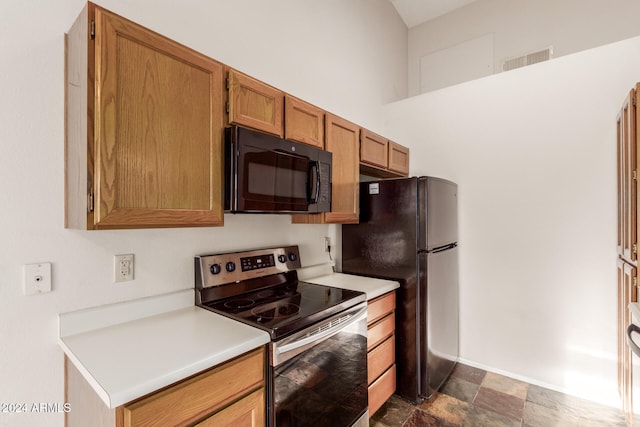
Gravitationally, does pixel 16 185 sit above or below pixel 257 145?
below

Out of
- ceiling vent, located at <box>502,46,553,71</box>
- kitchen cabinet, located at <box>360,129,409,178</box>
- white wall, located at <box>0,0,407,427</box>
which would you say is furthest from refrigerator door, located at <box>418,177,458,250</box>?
ceiling vent, located at <box>502,46,553,71</box>

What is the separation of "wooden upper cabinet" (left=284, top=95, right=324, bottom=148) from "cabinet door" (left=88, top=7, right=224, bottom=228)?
1.35ft

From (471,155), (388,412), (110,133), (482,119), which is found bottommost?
(388,412)

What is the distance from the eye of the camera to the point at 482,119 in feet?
8.80

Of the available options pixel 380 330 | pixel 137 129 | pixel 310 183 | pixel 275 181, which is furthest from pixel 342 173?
pixel 137 129

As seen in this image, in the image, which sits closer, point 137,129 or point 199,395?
point 199,395

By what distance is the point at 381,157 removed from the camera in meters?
2.57

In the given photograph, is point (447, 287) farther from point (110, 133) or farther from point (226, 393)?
point (110, 133)

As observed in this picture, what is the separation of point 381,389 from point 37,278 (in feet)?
6.19

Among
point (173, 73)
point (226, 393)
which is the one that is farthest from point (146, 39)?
point (226, 393)

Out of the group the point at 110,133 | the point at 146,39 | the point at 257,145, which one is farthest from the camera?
the point at 257,145

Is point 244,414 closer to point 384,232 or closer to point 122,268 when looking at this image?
point 122,268

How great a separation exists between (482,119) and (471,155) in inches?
12.3

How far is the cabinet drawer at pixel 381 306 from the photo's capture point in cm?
191
